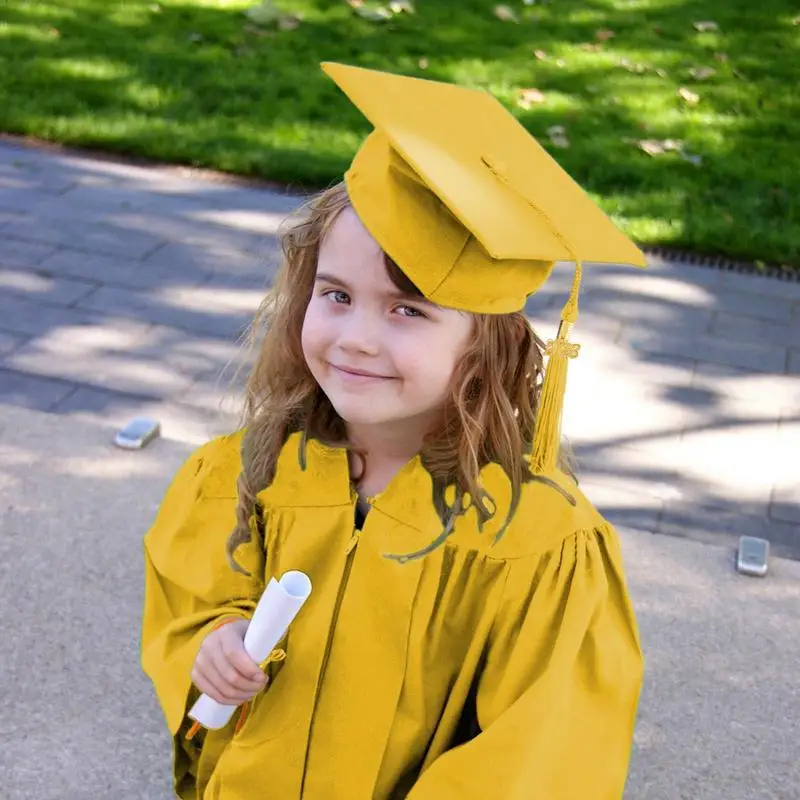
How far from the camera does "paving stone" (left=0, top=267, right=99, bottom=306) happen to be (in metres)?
4.36

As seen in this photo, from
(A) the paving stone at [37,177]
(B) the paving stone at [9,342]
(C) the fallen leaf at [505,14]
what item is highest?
(B) the paving stone at [9,342]

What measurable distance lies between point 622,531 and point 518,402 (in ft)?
4.81

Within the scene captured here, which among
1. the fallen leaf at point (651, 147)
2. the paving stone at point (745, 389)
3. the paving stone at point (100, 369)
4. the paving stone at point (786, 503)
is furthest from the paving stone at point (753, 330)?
the paving stone at point (100, 369)

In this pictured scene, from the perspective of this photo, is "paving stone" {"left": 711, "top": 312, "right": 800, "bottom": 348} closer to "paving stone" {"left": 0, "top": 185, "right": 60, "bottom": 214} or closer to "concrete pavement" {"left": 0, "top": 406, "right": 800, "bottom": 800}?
"concrete pavement" {"left": 0, "top": 406, "right": 800, "bottom": 800}

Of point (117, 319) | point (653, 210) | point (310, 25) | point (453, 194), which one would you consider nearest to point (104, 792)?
point (453, 194)

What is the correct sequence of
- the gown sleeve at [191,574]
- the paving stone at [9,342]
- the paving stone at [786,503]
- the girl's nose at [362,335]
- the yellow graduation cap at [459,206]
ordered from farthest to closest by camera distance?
the paving stone at [9,342], the paving stone at [786,503], the gown sleeve at [191,574], the girl's nose at [362,335], the yellow graduation cap at [459,206]

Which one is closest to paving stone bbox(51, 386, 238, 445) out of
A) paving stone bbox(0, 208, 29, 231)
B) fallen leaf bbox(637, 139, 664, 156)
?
paving stone bbox(0, 208, 29, 231)

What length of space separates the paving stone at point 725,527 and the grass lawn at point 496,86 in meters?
1.96

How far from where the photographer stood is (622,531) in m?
3.32

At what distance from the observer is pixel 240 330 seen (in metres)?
4.23

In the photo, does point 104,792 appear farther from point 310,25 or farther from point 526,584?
point 310,25

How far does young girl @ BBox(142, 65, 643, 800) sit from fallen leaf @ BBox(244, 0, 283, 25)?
565 cm

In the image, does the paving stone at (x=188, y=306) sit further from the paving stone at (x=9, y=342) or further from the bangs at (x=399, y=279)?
the bangs at (x=399, y=279)

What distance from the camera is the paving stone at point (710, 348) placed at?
4293 mm
